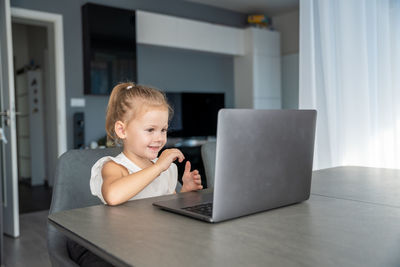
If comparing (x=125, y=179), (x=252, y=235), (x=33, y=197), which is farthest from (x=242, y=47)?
(x=252, y=235)

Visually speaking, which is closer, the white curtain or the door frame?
the white curtain

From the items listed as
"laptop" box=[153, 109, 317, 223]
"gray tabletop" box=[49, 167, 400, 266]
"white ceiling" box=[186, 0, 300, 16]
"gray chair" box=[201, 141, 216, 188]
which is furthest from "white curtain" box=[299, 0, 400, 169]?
"white ceiling" box=[186, 0, 300, 16]

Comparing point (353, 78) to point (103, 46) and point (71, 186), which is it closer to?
point (71, 186)

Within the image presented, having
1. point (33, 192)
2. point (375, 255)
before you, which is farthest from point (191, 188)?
point (33, 192)

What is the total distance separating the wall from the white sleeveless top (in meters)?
4.54

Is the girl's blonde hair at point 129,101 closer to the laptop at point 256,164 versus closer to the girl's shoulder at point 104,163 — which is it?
the girl's shoulder at point 104,163

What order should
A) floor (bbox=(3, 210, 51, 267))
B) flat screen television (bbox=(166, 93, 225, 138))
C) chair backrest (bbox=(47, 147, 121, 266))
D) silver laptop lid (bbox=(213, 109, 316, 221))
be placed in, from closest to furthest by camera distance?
silver laptop lid (bbox=(213, 109, 316, 221)) → chair backrest (bbox=(47, 147, 121, 266)) → floor (bbox=(3, 210, 51, 267)) → flat screen television (bbox=(166, 93, 225, 138))

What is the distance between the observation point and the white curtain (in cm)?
213

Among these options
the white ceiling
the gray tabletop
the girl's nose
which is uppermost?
the white ceiling

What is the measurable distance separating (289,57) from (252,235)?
17.5 ft

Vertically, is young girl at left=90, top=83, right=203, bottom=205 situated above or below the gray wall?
below

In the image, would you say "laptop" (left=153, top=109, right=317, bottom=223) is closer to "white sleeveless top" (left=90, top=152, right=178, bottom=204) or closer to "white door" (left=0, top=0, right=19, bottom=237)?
"white sleeveless top" (left=90, top=152, right=178, bottom=204)

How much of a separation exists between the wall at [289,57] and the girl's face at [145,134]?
15.2ft

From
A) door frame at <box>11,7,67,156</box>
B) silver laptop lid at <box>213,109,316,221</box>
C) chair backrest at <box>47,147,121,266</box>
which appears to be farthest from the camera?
door frame at <box>11,7,67,156</box>
